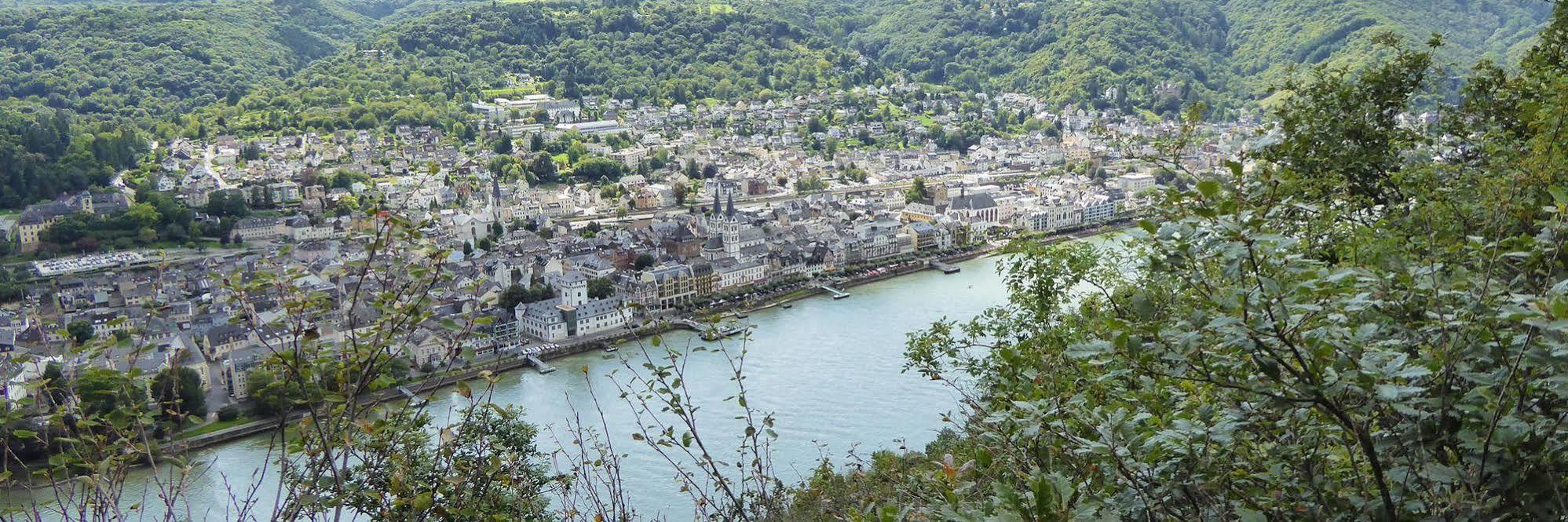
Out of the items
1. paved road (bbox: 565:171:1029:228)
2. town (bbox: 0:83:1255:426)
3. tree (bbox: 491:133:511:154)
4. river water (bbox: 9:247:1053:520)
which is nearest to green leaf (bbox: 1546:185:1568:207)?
river water (bbox: 9:247:1053:520)

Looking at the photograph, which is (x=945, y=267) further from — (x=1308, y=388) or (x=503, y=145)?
(x=1308, y=388)

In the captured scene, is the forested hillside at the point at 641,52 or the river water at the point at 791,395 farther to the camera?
the forested hillside at the point at 641,52

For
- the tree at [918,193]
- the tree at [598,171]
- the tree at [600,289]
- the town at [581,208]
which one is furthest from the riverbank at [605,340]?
the tree at [598,171]

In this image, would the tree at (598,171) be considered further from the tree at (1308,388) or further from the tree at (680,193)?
the tree at (1308,388)

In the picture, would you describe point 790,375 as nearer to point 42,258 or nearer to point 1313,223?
point 1313,223

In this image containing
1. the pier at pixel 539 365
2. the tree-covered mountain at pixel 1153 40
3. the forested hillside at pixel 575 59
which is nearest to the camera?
the pier at pixel 539 365

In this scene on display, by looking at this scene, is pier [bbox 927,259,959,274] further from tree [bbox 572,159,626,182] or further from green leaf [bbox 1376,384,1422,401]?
green leaf [bbox 1376,384,1422,401]
